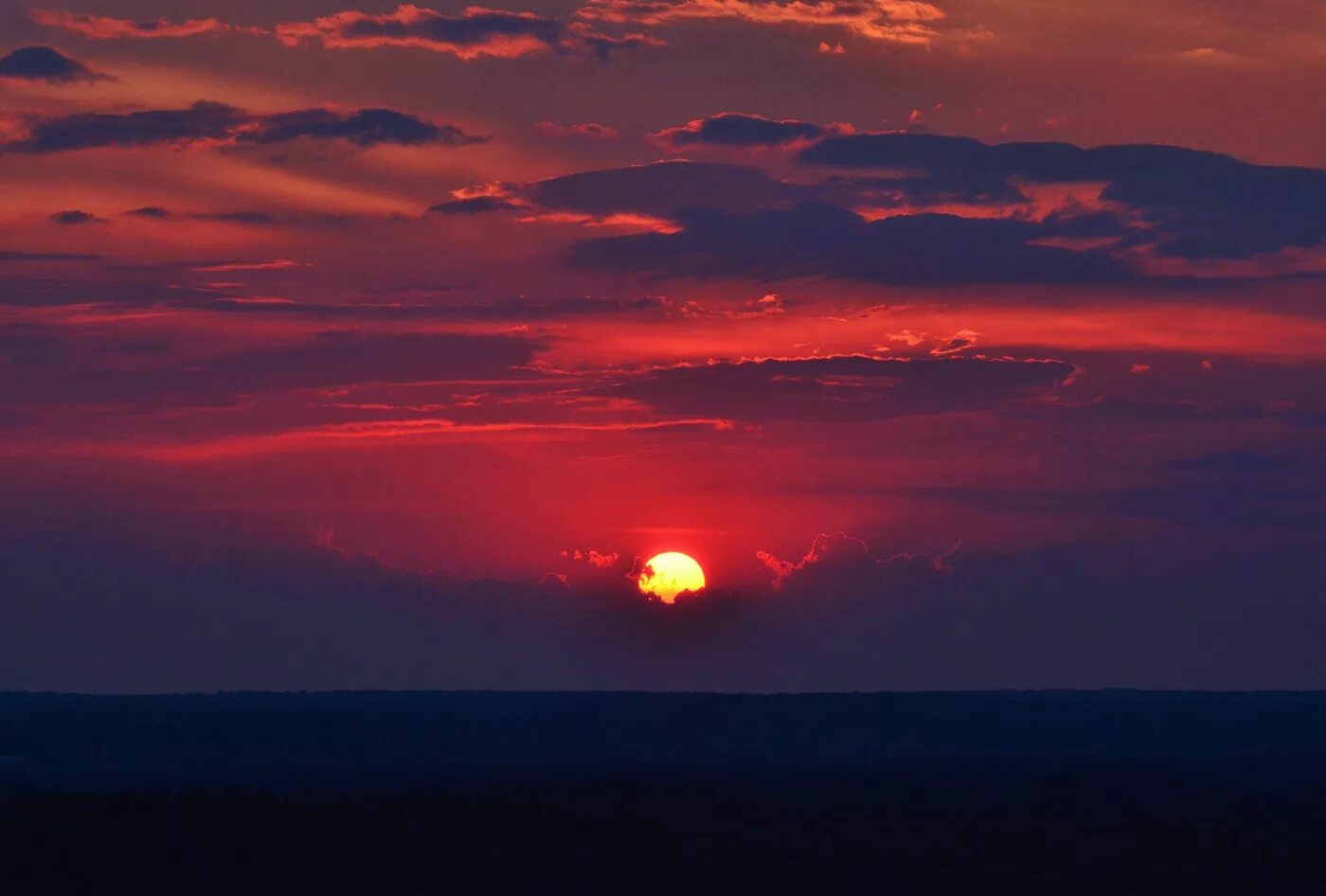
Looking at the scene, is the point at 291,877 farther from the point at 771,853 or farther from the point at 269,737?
the point at 269,737

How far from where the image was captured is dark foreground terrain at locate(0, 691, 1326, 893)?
49.7m

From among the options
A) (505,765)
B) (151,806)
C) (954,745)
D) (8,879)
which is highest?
(954,745)

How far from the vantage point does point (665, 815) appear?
67.8 meters

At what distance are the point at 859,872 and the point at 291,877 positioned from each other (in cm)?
1340

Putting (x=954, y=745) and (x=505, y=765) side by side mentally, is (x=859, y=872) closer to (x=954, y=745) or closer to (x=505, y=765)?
(x=505, y=765)

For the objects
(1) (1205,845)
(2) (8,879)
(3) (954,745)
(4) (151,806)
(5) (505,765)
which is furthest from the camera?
(3) (954,745)

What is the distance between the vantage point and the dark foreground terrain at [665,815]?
49.7m

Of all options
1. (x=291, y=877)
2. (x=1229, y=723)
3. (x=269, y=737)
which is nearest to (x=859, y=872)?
(x=291, y=877)

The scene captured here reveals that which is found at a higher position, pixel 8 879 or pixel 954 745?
pixel 954 745

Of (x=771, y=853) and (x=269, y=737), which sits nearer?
(x=771, y=853)

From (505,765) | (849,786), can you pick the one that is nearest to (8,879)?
(849,786)

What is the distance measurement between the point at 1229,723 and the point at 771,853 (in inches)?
4597

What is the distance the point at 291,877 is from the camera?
161ft

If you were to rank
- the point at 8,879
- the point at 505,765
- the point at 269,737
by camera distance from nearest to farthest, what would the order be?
the point at 8,879 → the point at 505,765 → the point at 269,737
